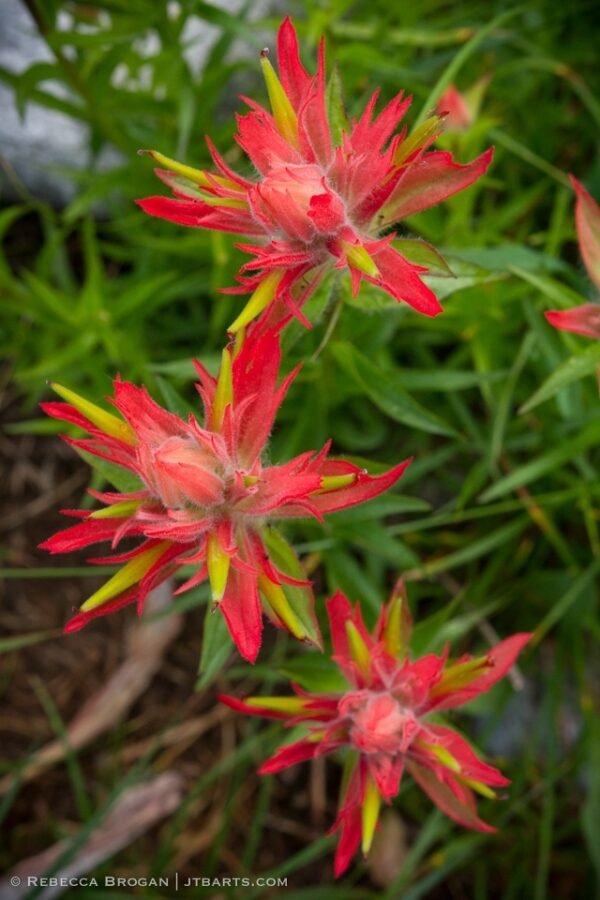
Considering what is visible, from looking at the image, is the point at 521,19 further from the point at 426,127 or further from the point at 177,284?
the point at 426,127

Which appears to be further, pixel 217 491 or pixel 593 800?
pixel 593 800

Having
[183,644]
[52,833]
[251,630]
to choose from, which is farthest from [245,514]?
[52,833]

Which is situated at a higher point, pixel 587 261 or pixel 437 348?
pixel 587 261

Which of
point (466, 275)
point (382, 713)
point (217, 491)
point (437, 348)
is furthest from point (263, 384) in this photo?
point (437, 348)

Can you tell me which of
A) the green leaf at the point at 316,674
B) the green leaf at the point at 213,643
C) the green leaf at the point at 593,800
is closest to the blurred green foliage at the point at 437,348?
the green leaf at the point at 593,800

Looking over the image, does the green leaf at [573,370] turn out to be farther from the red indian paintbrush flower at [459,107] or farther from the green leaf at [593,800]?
the green leaf at [593,800]

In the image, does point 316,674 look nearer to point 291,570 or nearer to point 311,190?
point 291,570
